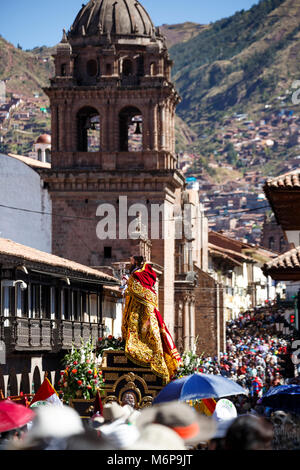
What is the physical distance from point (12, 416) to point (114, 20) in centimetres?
5089

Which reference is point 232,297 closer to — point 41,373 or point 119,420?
point 41,373

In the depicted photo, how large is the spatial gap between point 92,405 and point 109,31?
41023mm

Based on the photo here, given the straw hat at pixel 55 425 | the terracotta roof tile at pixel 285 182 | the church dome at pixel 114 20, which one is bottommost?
the straw hat at pixel 55 425

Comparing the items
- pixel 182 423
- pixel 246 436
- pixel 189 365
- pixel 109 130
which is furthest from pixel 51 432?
pixel 109 130

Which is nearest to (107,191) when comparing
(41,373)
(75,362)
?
(41,373)

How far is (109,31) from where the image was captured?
6362cm

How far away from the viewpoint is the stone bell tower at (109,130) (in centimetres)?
6159

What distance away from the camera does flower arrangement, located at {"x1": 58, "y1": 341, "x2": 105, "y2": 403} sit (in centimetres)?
2525

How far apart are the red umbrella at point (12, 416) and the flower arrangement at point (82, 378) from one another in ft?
33.3

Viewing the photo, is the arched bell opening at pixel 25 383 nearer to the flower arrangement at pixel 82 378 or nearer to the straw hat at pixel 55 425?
the flower arrangement at pixel 82 378

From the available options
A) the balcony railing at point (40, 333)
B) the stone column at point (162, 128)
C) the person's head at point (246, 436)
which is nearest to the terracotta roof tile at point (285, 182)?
the balcony railing at point (40, 333)

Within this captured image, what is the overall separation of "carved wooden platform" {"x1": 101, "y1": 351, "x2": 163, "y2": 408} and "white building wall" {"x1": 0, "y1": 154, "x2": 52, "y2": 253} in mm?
37251

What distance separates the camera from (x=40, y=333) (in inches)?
1569

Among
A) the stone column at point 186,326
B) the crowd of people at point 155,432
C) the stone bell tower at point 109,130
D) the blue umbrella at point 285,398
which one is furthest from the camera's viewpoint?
the stone column at point 186,326
